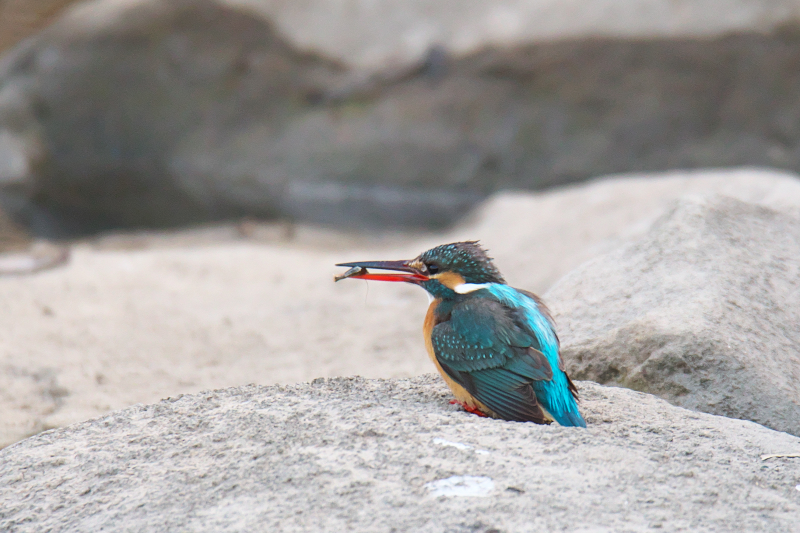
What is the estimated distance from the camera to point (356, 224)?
8.20 m

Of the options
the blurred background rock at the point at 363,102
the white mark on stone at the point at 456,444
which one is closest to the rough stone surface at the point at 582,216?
the blurred background rock at the point at 363,102

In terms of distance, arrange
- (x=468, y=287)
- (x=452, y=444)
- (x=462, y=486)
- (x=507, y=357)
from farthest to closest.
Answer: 1. (x=468, y=287)
2. (x=507, y=357)
3. (x=452, y=444)
4. (x=462, y=486)

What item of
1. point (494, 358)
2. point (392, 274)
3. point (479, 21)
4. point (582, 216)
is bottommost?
point (494, 358)

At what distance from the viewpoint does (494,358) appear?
81.3 inches

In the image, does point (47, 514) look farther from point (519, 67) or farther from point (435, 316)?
Result: point (519, 67)

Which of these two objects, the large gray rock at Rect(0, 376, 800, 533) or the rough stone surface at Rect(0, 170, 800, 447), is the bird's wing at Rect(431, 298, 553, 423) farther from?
the rough stone surface at Rect(0, 170, 800, 447)

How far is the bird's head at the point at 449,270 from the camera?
2.30 meters

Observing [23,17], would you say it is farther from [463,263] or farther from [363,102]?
[463,263]

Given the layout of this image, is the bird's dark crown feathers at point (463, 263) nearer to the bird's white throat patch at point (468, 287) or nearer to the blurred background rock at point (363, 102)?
the bird's white throat patch at point (468, 287)

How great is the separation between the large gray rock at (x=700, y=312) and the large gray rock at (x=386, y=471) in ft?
0.76

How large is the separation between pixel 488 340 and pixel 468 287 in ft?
0.83

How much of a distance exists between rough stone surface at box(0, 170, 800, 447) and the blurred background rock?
2450mm

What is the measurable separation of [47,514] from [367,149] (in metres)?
8.33

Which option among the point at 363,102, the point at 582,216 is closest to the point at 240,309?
the point at 582,216
